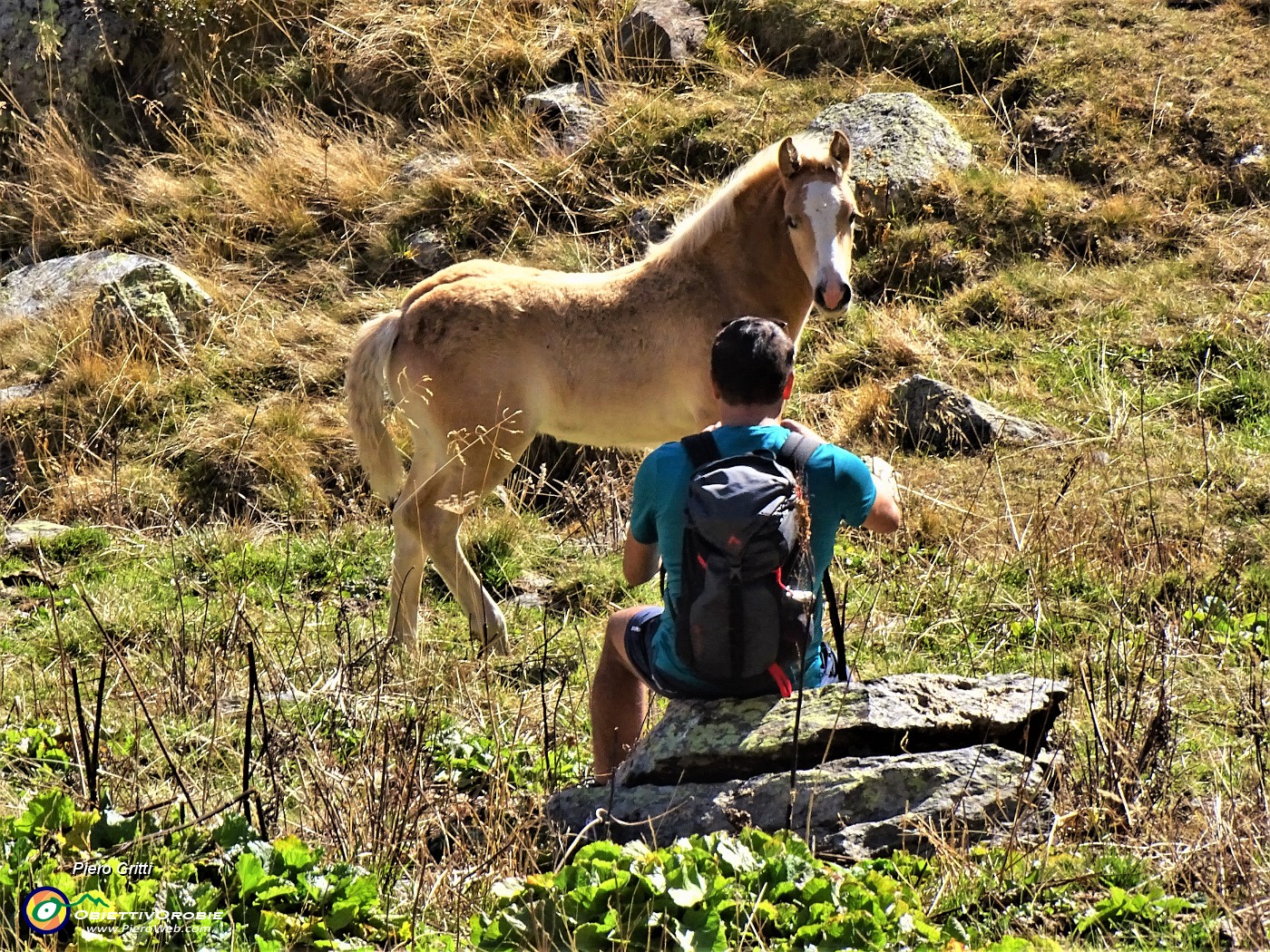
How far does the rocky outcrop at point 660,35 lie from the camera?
37.8ft

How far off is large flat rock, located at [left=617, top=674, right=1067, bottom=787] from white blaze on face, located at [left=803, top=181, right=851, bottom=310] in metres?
2.54

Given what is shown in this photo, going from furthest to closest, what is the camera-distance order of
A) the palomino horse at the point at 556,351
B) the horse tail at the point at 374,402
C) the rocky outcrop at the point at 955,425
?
1. the rocky outcrop at the point at 955,425
2. the horse tail at the point at 374,402
3. the palomino horse at the point at 556,351

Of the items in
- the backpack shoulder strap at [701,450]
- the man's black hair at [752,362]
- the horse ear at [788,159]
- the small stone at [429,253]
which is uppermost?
the horse ear at [788,159]

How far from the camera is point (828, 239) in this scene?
622cm

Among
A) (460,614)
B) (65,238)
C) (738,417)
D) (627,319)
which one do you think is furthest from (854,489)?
(65,238)

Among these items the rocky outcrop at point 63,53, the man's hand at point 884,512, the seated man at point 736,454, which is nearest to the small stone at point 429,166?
the rocky outcrop at point 63,53

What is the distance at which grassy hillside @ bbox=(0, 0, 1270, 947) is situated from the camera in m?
3.95

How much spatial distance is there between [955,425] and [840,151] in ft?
7.14

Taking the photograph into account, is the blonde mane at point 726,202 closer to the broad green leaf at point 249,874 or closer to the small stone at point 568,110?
the broad green leaf at point 249,874

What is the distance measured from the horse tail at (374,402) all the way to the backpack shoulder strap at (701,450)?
322 centimetres

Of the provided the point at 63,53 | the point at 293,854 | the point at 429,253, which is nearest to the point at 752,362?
the point at 293,854

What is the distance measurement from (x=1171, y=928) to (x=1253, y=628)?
8.86 ft

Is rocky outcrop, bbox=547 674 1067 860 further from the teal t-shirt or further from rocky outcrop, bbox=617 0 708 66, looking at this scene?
rocky outcrop, bbox=617 0 708 66

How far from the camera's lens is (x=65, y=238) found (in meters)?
11.3
